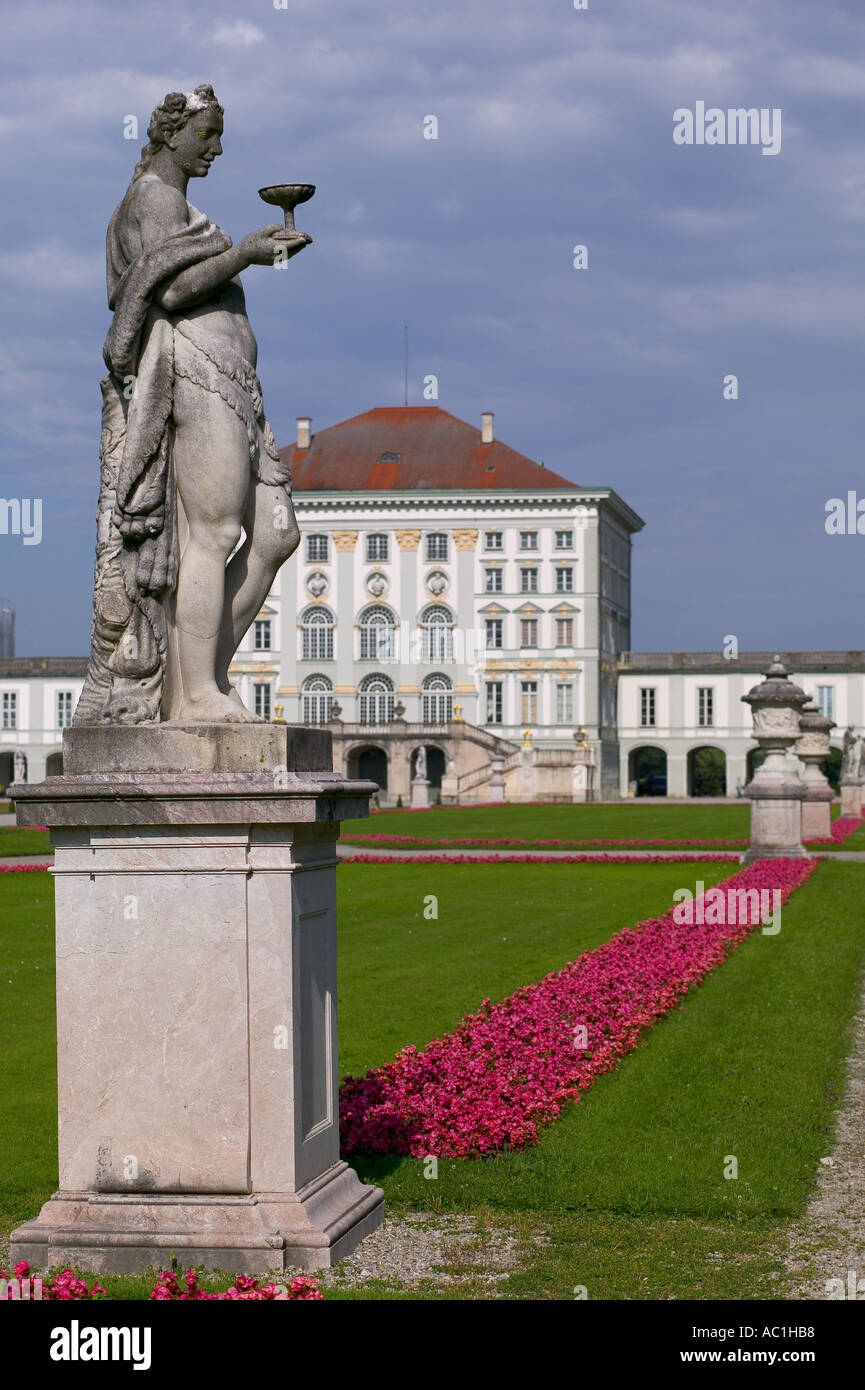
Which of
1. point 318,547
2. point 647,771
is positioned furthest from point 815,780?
point 647,771

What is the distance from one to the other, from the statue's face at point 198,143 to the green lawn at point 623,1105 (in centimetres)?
375

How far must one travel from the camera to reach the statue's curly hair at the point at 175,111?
5.61 meters

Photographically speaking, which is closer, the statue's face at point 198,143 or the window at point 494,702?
the statue's face at point 198,143

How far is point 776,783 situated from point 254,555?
16.7 meters

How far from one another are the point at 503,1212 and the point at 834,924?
9.14 m

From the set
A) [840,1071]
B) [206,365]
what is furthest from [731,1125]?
[206,365]

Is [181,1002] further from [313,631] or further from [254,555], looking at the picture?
[313,631]

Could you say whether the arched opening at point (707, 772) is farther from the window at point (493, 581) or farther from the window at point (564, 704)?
the window at point (493, 581)

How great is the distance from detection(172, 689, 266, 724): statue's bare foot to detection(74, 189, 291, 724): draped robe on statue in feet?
0.20

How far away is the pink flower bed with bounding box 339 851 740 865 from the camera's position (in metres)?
23.7

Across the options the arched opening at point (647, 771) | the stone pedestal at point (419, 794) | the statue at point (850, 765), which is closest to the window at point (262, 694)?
the arched opening at point (647, 771)

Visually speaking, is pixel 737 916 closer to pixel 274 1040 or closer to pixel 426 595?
pixel 274 1040

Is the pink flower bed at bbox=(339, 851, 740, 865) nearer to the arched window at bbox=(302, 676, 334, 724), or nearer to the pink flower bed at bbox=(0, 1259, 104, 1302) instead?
the pink flower bed at bbox=(0, 1259, 104, 1302)

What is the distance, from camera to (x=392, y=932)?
1477cm
